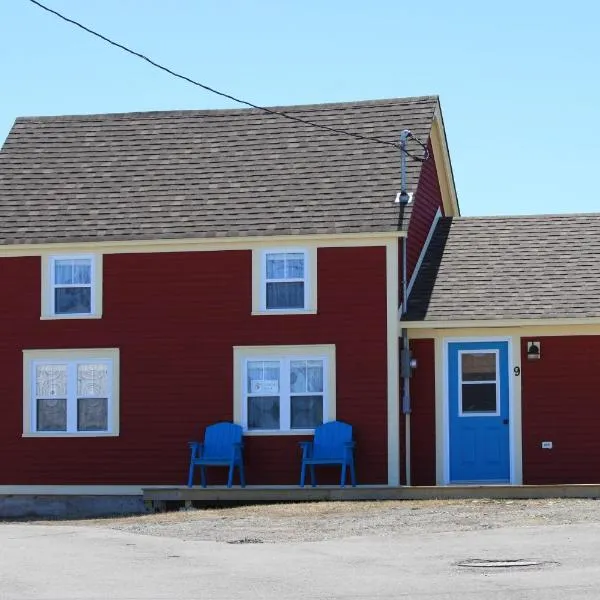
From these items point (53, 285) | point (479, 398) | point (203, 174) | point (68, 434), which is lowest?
point (68, 434)

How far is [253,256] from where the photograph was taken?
24.9m

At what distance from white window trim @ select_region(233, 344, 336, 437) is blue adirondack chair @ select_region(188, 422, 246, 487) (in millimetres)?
257

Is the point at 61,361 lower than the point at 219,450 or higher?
higher

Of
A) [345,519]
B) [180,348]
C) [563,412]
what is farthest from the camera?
[180,348]

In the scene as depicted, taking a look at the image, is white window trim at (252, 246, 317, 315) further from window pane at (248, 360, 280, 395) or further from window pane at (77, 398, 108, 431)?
window pane at (77, 398, 108, 431)

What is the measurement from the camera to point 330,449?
24.1 meters

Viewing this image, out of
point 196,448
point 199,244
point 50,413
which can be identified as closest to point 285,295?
point 199,244

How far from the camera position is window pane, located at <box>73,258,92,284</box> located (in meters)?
25.5

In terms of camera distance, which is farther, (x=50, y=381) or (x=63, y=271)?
(x=63, y=271)

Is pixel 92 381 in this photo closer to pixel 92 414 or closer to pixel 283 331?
pixel 92 414

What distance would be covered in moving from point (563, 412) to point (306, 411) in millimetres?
4307

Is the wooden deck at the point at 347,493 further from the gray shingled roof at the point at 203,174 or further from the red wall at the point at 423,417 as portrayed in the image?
the gray shingled roof at the point at 203,174

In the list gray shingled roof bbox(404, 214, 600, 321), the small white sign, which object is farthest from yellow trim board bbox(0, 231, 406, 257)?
the small white sign

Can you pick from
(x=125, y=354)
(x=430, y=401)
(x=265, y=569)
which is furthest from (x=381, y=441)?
(x=265, y=569)
